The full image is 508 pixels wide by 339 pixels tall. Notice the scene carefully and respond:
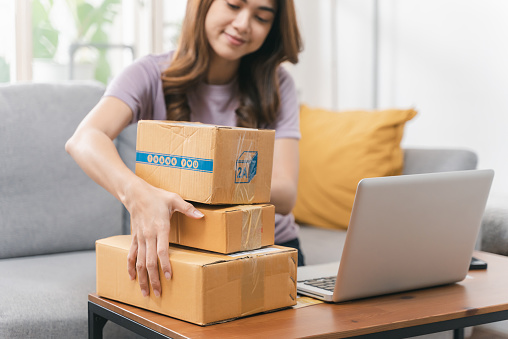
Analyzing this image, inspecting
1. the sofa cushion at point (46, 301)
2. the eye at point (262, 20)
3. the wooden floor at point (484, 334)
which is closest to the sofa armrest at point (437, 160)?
the wooden floor at point (484, 334)

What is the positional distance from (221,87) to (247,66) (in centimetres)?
9

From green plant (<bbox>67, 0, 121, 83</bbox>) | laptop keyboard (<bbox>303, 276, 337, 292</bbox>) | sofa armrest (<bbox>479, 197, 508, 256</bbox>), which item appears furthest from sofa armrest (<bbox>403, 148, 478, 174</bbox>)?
green plant (<bbox>67, 0, 121, 83</bbox>)

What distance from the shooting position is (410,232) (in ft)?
3.51

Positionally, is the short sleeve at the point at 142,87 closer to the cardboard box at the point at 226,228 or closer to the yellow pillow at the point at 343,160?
the cardboard box at the point at 226,228

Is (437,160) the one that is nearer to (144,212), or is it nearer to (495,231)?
(495,231)

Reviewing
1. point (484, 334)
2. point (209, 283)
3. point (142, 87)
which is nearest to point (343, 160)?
point (484, 334)

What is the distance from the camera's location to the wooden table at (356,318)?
92 cm

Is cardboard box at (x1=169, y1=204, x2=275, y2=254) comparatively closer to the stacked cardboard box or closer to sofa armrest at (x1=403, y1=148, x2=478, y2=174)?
the stacked cardboard box

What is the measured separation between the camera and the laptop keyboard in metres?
1.12

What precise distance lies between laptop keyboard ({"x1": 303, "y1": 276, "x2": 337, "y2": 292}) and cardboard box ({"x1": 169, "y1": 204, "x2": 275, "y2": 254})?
0.15m

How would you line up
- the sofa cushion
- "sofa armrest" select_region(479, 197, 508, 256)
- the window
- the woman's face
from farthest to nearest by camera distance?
the window
"sofa armrest" select_region(479, 197, 508, 256)
the woman's face
the sofa cushion

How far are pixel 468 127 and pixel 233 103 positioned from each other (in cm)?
151

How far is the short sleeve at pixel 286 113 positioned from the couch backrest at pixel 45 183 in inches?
22.5

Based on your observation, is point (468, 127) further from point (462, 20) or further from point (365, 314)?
point (365, 314)
